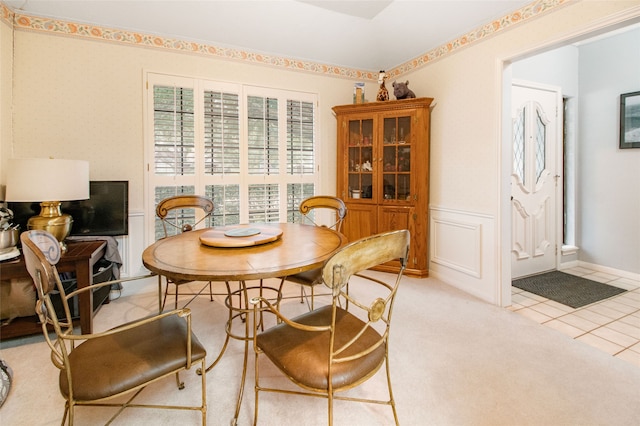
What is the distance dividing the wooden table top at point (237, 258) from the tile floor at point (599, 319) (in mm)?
→ 2037

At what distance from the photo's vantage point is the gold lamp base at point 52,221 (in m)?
2.39

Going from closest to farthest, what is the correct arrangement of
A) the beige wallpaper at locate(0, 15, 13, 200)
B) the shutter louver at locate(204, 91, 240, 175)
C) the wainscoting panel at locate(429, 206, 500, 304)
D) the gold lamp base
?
the gold lamp base < the beige wallpaper at locate(0, 15, 13, 200) < the wainscoting panel at locate(429, 206, 500, 304) < the shutter louver at locate(204, 91, 240, 175)

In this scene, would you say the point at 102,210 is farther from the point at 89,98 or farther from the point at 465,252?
the point at 465,252

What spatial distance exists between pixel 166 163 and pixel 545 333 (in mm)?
3790

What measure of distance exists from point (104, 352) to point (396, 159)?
3361 millimetres

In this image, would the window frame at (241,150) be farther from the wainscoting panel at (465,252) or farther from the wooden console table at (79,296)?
the wainscoting panel at (465,252)

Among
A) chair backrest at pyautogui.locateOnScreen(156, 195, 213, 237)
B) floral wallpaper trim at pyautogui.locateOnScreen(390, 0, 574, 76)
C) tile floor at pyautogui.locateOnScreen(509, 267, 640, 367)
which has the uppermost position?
floral wallpaper trim at pyautogui.locateOnScreen(390, 0, 574, 76)

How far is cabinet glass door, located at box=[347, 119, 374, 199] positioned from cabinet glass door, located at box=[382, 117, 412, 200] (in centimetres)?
18

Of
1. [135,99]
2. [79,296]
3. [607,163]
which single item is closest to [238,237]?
[79,296]

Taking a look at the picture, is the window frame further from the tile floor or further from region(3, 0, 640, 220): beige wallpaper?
the tile floor

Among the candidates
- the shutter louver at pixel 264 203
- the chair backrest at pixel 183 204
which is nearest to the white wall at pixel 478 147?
the shutter louver at pixel 264 203

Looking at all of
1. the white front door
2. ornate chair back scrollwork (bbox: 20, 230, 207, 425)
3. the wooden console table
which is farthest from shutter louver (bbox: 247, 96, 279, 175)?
the white front door

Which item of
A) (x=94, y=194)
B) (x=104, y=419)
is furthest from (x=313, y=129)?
(x=104, y=419)

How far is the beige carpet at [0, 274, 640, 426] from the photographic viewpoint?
5.23 feet
